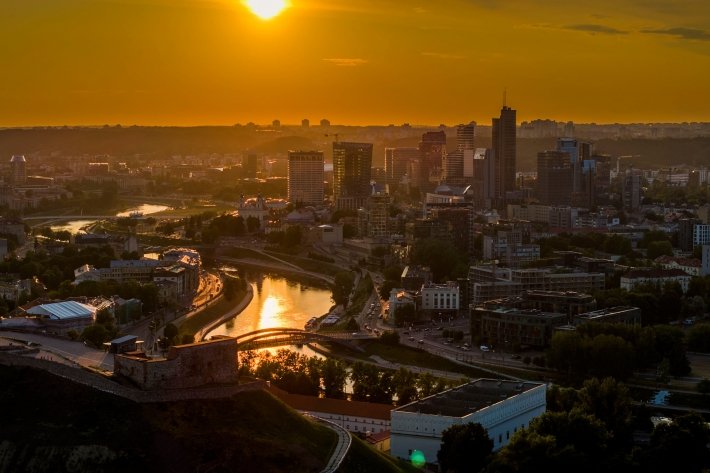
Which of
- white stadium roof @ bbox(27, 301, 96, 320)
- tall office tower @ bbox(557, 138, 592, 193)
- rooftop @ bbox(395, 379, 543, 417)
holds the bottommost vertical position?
rooftop @ bbox(395, 379, 543, 417)

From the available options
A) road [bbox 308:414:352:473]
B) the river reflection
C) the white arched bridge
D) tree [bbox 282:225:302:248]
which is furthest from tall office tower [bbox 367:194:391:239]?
road [bbox 308:414:352:473]

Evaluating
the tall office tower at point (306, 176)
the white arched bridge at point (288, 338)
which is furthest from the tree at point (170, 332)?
the tall office tower at point (306, 176)

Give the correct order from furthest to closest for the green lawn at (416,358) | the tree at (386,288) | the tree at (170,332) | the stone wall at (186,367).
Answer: the tree at (386,288), the tree at (170,332), the green lawn at (416,358), the stone wall at (186,367)

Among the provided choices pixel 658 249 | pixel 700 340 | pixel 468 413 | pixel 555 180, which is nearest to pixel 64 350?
pixel 468 413

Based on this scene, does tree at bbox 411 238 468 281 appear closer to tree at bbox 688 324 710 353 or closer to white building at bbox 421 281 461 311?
white building at bbox 421 281 461 311

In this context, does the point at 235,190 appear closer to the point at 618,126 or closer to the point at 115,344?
the point at 115,344

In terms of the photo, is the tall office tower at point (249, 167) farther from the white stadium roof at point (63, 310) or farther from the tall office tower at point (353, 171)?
the white stadium roof at point (63, 310)
